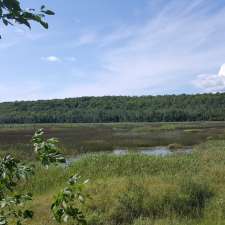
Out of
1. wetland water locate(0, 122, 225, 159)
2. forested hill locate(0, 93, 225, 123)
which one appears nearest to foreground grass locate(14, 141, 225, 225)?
wetland water locate(0, 122, 225, 159)

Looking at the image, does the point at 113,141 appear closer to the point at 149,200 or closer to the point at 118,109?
the point at 149,200

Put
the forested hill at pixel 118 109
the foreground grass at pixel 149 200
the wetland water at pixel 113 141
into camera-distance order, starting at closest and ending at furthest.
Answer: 1. the foreground grass at pixel 149 200
2. the wetland water at pixel 113 141
3. the forested hill at pixel 118 109

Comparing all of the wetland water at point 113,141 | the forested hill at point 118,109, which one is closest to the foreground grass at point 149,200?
the wetland water at point 113,141

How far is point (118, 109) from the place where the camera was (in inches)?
5837

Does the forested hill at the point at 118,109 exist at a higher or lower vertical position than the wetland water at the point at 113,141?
higher

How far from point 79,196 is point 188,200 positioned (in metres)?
9.22

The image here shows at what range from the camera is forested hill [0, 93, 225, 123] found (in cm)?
12575

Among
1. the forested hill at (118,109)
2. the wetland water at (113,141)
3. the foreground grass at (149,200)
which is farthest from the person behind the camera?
the forested hill at (118,109)

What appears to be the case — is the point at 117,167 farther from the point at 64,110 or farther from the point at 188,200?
the point at 64,110

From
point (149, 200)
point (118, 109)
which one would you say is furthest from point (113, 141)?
point (118, 109)

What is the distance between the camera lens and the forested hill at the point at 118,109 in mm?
125750

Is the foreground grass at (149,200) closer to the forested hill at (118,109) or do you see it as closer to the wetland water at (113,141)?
the wetland water at (113,141)

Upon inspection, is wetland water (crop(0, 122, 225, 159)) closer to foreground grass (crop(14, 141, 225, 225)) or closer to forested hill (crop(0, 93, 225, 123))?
foreground grass (crop(14, 141, 225, 225))

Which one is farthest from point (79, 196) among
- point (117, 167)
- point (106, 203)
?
point (117, 167)
